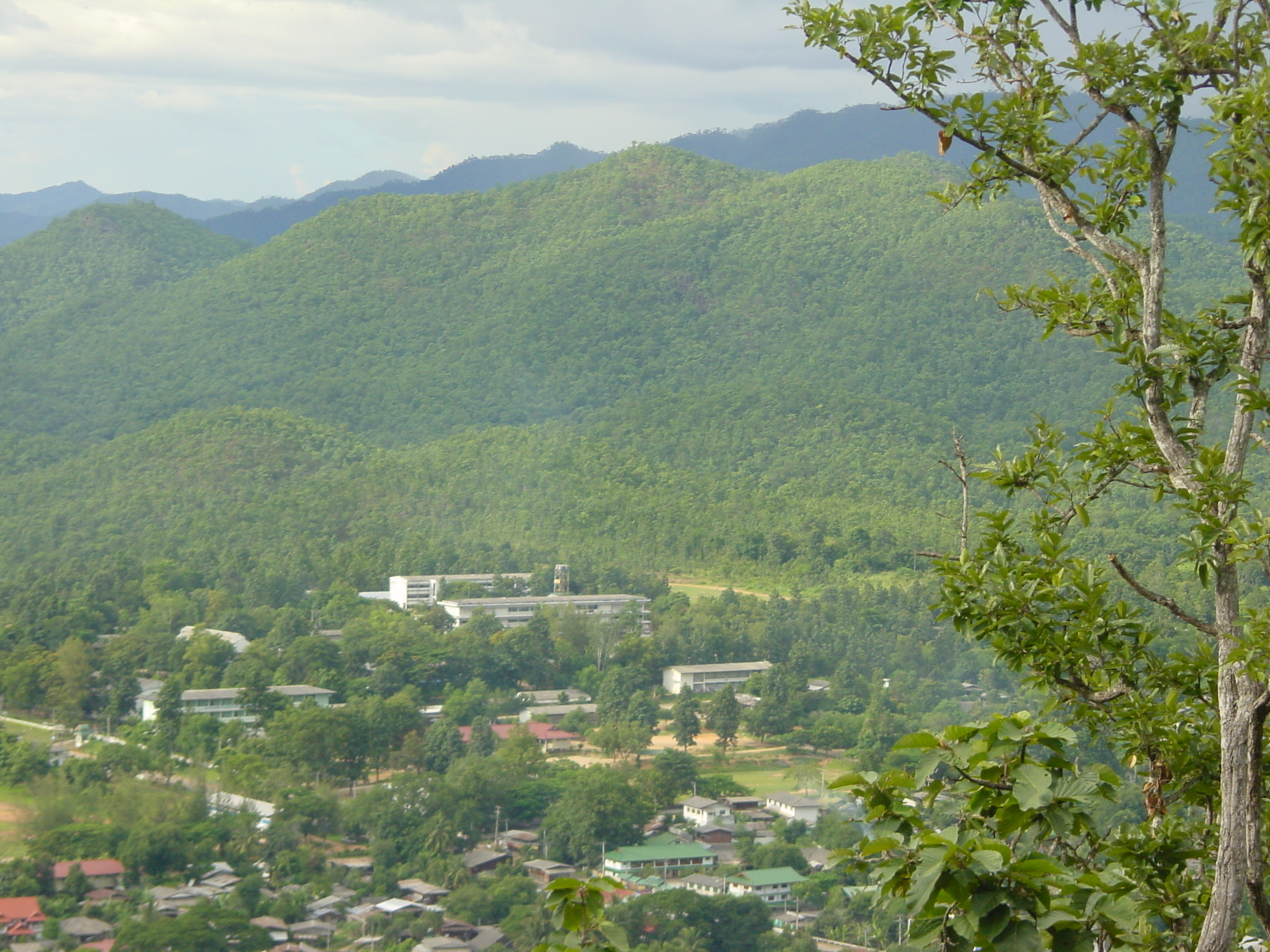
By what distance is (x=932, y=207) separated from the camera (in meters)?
35.6

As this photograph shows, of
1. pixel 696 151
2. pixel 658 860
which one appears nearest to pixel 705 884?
pixel 658 860

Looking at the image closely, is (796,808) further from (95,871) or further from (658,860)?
(95,871)

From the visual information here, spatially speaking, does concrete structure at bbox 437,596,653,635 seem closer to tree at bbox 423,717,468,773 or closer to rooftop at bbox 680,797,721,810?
tree at bbox 423,717,468,773

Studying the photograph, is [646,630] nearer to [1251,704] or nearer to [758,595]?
[758,595]

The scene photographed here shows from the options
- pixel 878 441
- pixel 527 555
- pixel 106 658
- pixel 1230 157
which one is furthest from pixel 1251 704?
pixel 878 441

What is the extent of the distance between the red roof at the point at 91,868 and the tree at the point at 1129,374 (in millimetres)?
9340

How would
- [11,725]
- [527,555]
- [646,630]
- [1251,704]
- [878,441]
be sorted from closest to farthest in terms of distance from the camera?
[1251,704] → [11,725] → [646,630] → [527,555] → [878,441]

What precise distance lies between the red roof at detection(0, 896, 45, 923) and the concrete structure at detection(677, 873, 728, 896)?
4.47 m

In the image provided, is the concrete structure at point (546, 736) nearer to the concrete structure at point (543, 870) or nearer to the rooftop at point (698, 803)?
the rooftop at point (698, 803)

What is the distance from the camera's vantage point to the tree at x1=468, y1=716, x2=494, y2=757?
42.9 feet

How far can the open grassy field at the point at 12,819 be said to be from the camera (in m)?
10.1

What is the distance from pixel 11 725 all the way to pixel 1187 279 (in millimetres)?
28150

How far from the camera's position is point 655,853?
1062 centimetres

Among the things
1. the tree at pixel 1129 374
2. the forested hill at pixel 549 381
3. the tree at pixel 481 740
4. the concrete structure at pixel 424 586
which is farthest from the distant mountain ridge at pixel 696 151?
the tree at pixel 1129 374
